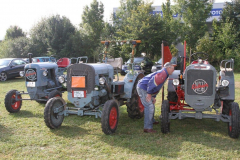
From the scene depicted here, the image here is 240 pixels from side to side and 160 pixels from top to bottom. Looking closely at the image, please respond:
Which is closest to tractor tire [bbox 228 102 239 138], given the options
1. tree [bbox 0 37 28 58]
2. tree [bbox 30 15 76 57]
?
tree [bbox 30 15 76 57]

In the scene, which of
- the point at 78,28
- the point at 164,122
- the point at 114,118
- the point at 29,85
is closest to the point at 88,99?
the point at 114,118

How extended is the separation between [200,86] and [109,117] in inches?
70.6

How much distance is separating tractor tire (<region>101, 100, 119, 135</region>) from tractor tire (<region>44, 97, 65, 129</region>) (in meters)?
1.10

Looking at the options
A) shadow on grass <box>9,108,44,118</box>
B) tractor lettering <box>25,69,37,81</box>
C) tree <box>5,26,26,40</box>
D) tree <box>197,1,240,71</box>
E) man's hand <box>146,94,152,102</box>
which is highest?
tree <box>5,26,26,40</box>

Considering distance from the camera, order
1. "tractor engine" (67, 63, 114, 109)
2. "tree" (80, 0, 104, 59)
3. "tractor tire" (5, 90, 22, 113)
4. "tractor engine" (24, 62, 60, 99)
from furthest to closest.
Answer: "tree" (80, 0, 104, 59) < "tractor engine" (24, 62, 60, 99) < "tractor tire" (5, 90, 22, 113) < "tractor engine" (67, 63, 114, 109)

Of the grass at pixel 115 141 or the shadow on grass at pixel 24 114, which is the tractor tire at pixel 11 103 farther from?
the grass at pixel 115 141

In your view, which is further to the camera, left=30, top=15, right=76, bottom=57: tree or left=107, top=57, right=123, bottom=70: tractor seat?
left=30, top=15, right=76, bottom=57: tree

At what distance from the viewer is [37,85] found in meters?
6.76

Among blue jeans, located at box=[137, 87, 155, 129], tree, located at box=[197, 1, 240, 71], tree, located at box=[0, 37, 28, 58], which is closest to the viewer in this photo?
blue jeans, located at box=[137, 87, 155, 129]

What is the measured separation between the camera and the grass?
3.69 metres

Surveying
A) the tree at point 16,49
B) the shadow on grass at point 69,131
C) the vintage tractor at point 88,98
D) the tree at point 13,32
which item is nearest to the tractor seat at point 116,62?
the vintage tractor at point 88,98

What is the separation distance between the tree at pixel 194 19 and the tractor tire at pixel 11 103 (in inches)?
663

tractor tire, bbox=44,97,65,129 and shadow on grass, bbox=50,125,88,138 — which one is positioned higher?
tractor tire, bbox=44,97,65,129

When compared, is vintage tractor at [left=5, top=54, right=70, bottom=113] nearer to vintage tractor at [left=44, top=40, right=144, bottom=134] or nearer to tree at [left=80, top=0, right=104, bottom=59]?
vintage tractor at [left=44, top=40, right=144, bottom=134]
